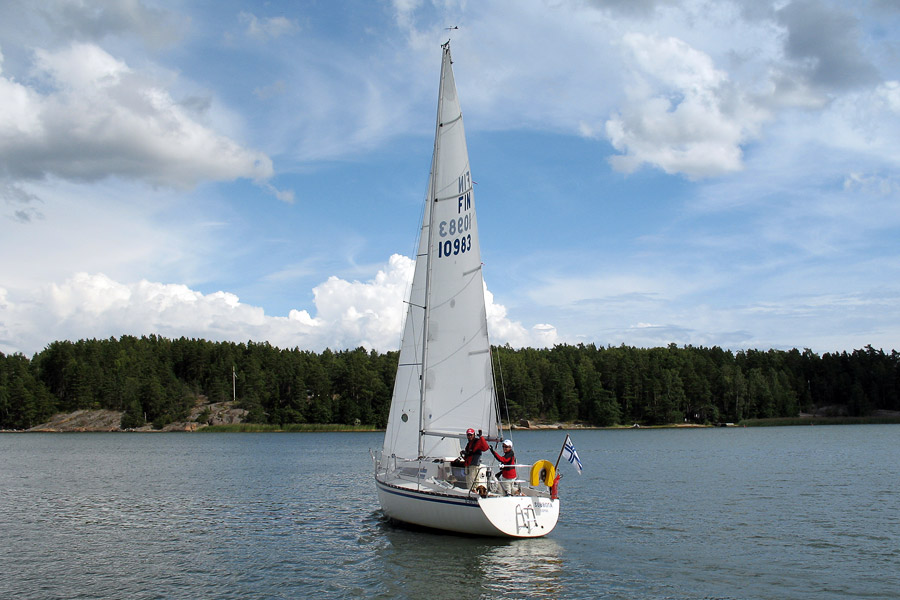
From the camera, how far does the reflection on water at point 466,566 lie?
16.4 meters

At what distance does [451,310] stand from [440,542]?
24.0ft

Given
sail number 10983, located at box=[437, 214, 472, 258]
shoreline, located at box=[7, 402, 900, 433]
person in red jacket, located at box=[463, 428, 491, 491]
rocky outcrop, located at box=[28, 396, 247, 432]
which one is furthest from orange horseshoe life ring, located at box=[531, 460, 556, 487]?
rocky outcrop, located at box=[28, 396, 247, 432]

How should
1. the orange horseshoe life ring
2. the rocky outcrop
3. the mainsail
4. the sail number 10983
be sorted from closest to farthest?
the orange horseshoe life ring < the mainsail < the sail number 10983 < the rocky outcrop

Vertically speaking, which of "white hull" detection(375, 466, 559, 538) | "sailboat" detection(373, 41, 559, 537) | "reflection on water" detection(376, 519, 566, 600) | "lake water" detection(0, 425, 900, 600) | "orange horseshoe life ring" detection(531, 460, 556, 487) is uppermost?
"sailboat" detection(373, 41, 559, 537)

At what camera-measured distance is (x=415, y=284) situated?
24781 millimetres

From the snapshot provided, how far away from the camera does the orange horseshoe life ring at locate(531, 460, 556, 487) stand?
20.7 m

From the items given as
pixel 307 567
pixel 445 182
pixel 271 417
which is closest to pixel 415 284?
pixel 445 182

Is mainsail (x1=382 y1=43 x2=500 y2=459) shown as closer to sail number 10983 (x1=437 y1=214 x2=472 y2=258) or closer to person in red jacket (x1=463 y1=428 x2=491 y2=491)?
sail number 10983 (x1=437 y1=214 x2=472 y2=258)

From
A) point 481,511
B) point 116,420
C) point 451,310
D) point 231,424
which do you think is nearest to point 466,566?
point 481,511

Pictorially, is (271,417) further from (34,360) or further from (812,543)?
(812,543)

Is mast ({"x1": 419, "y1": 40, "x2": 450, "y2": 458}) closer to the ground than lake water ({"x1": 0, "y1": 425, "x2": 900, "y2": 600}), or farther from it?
farther from it

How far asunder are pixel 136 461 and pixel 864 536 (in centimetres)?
5215

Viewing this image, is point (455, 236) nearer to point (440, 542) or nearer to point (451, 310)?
point (451, 310)

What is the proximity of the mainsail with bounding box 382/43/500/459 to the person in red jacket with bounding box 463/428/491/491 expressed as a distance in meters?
1.05
